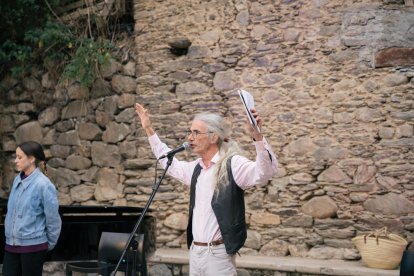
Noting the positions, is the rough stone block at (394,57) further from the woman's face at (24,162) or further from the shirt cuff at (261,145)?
the woman's face at (24,162)

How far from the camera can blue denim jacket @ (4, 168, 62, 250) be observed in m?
3.58

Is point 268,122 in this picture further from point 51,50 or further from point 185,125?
point 51,50

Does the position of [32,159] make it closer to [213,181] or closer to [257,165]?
[213,181]

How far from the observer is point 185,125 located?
5.47m

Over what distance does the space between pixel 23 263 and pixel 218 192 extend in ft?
4.91

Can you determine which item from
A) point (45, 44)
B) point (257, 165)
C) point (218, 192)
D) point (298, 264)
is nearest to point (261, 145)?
point (257, 165)

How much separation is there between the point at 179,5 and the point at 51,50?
1.65 m

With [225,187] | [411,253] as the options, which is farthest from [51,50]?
[411,253]

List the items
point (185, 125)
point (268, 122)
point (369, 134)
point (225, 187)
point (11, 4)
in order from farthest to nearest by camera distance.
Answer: point (11, 4)
point (185, 125)
point (268, 122)
point (369, 134)
point (225, 187)

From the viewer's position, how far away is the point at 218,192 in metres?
2.88

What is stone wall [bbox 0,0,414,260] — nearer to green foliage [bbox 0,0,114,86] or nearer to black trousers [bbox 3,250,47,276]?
green foliage [bbox 0,0,114,86]

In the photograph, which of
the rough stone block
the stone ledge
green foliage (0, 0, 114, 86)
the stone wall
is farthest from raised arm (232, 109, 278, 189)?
green foliage (0, 0, 114, 86)

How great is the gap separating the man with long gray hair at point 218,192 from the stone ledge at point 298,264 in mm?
1805

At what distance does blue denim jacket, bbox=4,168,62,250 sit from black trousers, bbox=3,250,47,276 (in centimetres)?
8
